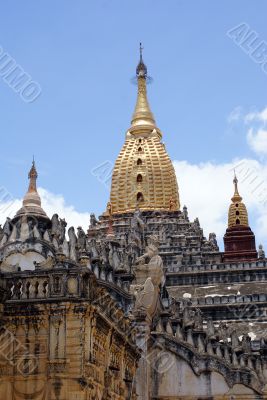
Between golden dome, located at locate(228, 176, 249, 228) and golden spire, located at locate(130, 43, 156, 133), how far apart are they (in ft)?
35.3

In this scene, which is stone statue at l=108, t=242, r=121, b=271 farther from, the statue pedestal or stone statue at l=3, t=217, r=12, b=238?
the statue pedestal

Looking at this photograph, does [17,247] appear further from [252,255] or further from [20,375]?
[252,255]

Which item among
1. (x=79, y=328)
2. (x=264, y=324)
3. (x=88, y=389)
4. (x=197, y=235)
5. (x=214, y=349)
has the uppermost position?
(x=197, y=235)

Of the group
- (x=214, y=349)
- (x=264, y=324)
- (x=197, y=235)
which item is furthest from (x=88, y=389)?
(x=197, y=235)

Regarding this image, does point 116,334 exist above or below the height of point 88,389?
above

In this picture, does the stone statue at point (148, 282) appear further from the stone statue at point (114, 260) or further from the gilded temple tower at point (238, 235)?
the gilded temple tower at point (238, 235)

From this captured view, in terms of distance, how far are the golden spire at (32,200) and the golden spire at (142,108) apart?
35573 millimetres

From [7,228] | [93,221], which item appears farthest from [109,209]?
[7,228]

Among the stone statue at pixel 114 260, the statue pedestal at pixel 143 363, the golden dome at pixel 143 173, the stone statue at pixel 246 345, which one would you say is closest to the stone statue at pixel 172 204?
the golden dome at pixel 143 173

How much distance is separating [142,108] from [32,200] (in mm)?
39493

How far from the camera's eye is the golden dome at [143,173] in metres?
68.8

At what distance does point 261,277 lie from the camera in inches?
1929

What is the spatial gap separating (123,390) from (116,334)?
6.31 ft

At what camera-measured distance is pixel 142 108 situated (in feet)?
251
